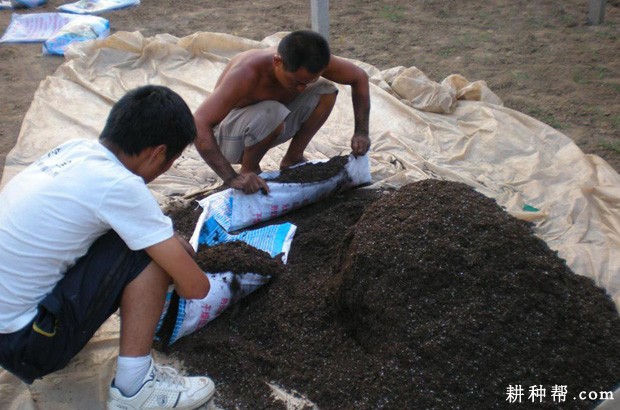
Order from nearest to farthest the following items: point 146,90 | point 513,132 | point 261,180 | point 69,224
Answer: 1. point 69,224
2. point 146,90
3. point 261,180
4. point 513,132

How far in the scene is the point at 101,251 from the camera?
6.02 ft

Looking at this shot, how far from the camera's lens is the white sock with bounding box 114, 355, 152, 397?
6.24 feet

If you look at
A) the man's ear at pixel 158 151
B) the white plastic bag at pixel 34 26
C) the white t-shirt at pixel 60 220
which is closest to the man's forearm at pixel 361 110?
the man's ear at pixel 158 151

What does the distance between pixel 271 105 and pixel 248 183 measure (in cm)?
49

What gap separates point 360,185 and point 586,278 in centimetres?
114

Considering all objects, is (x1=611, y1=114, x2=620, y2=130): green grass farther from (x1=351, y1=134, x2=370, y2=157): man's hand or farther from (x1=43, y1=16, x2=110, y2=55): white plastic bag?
(x1=43, y1=16, x2=110, y2=55): white plastic bag

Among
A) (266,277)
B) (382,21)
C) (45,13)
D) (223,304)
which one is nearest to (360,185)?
(266,277)

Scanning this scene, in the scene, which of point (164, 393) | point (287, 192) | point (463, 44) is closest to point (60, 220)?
point (164, 393)

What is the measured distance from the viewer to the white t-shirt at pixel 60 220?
172 centimetres

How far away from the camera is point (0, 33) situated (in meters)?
5.65

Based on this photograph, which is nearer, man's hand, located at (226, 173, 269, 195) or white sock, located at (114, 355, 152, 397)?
white sock, located at (114, 355, 152, 397)

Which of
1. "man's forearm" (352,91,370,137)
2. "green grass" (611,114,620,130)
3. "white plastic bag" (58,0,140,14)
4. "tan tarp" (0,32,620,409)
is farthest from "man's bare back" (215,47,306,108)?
"white plastic bag" (58,0,140,14)

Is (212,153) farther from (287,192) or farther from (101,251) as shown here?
(101,251)

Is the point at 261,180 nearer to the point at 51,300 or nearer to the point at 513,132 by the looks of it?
the point at 51,300
